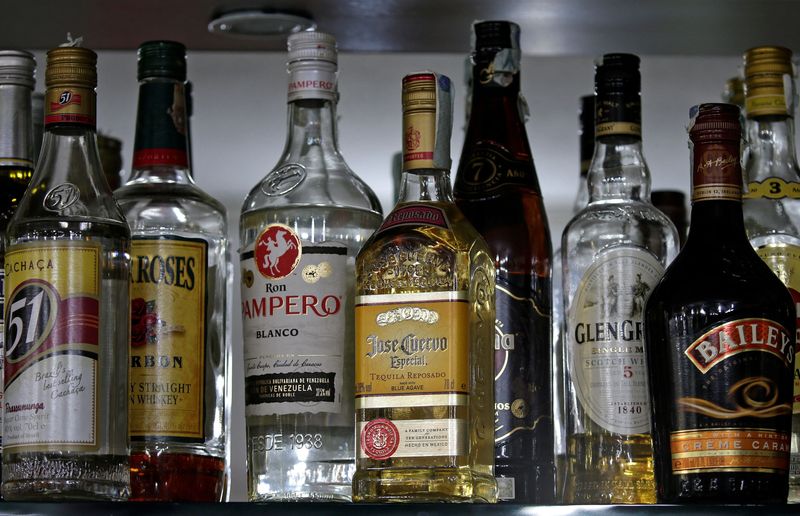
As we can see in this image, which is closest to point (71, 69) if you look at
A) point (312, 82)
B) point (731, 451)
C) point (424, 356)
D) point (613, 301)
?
point (312, 82)

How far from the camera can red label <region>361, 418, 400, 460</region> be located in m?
1.05

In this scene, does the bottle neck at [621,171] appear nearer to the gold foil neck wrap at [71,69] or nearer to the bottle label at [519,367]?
the bottle label at [519,367]

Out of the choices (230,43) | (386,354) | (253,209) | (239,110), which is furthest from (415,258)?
(239,110)

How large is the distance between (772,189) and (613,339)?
20 centimetres

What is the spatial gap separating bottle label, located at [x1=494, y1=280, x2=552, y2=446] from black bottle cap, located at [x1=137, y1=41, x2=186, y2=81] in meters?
0.31

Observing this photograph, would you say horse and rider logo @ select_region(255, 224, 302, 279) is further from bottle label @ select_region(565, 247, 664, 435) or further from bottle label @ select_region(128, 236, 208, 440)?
bottle label @ select_region(565, 247, 664, 435)

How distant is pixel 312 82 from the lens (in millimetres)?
1213

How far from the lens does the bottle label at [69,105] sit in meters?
1.13

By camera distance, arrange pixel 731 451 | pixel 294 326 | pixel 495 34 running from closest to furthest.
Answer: pixel 731 451, pixel 294 326, pixel 495 34

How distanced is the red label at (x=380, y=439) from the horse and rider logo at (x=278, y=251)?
152 millimetres

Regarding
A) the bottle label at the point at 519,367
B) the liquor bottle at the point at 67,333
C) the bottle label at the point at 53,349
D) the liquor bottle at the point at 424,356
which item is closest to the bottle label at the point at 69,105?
the liquor bottle at the point at 67,333

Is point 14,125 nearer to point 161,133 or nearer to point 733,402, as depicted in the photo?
point 161,133

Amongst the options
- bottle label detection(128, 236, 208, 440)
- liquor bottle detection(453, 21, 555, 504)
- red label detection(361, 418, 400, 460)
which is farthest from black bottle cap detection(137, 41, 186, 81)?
red label detection(361, 418, 400, 460)

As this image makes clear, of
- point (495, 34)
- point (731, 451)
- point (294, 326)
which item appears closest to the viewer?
point (731, 451)
